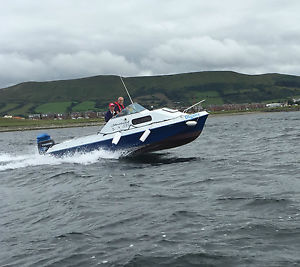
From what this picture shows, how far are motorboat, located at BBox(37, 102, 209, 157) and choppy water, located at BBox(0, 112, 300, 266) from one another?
10.7 ft

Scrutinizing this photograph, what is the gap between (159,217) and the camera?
279 inches

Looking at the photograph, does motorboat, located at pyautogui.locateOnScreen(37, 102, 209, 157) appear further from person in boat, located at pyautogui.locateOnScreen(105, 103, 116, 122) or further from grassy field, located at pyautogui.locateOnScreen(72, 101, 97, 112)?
grassy field, located at pyautogui.locateOnScreen(72, 101, 97, 112)

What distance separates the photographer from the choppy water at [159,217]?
538cm

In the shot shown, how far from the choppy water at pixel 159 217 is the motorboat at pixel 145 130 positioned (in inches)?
128

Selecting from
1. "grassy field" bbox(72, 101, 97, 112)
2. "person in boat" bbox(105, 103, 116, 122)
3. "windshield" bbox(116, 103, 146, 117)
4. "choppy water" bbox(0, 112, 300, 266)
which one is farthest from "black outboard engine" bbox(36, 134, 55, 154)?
"grassy field" bbox(72, 101, 97, 112)

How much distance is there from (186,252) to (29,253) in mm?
2715

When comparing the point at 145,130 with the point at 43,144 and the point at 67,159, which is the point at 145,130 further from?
the point at 43,144

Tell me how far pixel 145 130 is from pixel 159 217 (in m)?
9.17

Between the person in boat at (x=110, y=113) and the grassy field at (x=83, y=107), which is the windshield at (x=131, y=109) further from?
the grassy field at (x=83, y=107)

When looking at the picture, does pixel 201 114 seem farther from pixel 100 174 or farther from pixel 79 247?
pixel 79 247

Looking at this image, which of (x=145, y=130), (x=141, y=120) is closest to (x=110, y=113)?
(x=141, y=120)

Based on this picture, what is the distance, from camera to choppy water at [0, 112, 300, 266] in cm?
538

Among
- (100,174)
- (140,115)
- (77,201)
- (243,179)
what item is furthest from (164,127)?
(77,201)

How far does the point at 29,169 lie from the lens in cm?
1645
